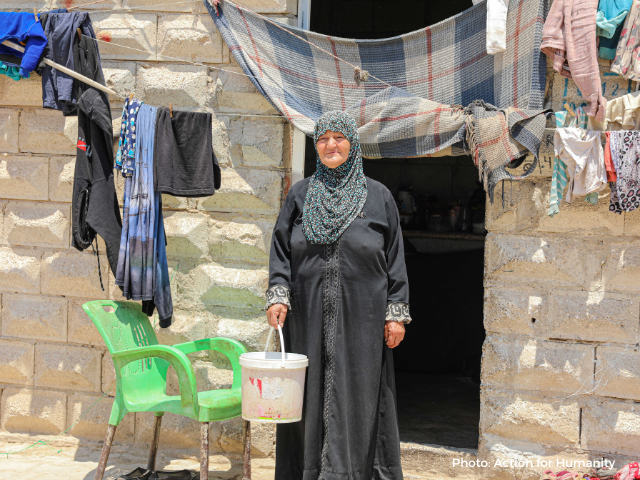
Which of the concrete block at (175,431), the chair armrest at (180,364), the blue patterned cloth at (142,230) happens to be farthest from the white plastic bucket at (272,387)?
the concrete block at (175,431)

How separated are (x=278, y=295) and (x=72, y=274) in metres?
1.72

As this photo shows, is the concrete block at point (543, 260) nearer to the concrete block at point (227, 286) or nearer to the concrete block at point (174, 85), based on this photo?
the concrete block at point (227, 286)

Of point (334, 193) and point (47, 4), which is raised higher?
point (47, 4)

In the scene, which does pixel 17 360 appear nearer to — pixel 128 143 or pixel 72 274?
pixel 72 274

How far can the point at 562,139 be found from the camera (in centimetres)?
316

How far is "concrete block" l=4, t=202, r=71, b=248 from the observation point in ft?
13.0

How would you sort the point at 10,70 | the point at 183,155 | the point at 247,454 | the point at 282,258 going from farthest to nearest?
the point at 10,70 → the point at 183,155 → the point at 247,454 → the point at 282,258

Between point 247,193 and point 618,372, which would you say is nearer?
point 618,372

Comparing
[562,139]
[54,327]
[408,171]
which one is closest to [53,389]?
[54,327]

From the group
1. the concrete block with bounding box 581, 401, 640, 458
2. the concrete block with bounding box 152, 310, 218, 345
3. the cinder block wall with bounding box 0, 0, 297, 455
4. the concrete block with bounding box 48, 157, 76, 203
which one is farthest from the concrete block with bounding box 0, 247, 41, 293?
the concrete block with bounding box 581, 401, 640, 458

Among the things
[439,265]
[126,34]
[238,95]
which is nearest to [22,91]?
[126,34]

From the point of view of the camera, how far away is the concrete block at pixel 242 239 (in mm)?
3785

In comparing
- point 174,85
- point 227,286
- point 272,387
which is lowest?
point 272,387

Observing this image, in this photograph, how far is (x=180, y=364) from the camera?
9.59 ft
